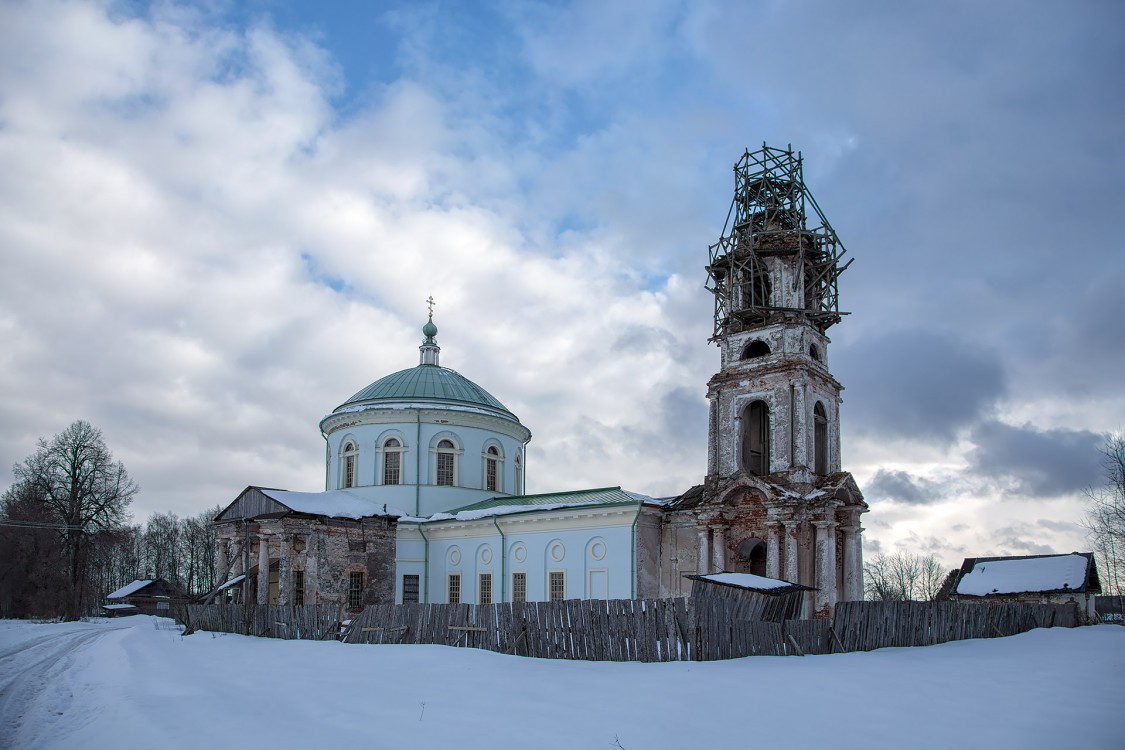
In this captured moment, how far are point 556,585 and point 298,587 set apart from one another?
992 cm

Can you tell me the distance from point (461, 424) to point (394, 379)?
168 inches

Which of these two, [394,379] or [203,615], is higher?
[394,379]

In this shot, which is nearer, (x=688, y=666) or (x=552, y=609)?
(x=688, y=666)

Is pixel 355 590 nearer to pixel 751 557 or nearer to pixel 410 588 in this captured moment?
pixel 410 588

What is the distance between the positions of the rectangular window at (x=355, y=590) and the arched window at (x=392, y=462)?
4.89m

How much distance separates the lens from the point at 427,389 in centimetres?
4050

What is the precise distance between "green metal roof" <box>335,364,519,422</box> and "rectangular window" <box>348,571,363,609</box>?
26.1ft

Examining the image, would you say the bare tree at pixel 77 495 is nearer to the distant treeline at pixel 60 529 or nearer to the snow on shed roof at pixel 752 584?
the distant treeline at pixel 60 529

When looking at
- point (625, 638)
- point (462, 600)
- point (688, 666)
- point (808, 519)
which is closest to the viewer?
point (688, 666)

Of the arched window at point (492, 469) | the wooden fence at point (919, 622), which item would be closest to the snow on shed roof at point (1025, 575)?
the wooden fence at point (919, 622)

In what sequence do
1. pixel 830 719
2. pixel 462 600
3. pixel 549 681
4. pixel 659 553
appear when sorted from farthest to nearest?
pixel 462 600
pixel 659 553
pixel 549 681
pixel 830 719

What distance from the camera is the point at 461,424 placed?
39.9 meters

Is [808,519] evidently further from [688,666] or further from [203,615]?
[203,615]

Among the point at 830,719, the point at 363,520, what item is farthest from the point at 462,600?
the point at 830,719
